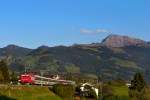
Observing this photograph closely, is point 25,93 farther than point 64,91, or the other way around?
point 64,91

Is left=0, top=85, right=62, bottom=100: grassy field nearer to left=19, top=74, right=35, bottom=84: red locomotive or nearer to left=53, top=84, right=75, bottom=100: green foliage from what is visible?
left=53, top=84, right=75, bottom=100: green foliage

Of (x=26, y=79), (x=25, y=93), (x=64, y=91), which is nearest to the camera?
(x=25, y=93)

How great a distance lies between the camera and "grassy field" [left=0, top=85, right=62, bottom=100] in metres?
120

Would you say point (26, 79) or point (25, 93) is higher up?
point (26, 79)

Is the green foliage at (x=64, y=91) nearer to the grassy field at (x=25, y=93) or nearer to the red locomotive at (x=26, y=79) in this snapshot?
the grassy field at (x=25, y=93)

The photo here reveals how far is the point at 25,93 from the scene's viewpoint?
419 feet

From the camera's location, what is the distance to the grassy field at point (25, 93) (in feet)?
392

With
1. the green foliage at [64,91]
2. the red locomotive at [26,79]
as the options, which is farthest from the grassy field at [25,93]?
the red locomotive at [26,79]

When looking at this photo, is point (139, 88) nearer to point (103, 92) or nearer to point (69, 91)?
point (103, 92)

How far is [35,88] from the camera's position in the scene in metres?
138

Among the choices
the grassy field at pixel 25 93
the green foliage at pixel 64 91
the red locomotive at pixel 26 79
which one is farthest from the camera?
the red locomotive at pixel 26 79

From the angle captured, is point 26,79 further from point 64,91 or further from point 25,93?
point 25,93

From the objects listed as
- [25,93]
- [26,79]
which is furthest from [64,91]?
[26,79]

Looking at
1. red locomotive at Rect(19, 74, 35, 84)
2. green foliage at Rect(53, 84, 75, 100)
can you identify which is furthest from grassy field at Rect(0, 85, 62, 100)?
red locomotive at Rect(19, 74, 35, 84)
